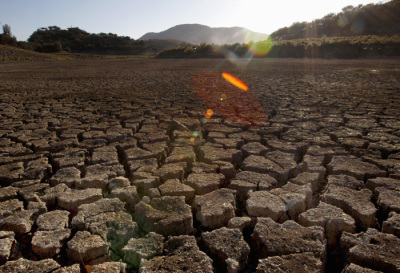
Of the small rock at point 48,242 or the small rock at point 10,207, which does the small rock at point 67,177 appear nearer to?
the small rock at point 10,207

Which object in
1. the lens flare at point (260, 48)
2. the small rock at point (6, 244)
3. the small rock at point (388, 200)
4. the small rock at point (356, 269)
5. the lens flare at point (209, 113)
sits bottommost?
the small rock at point (356, 269)

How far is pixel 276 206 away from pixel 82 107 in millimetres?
3741

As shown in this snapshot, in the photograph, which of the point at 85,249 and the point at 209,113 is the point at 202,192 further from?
the point at 209,113

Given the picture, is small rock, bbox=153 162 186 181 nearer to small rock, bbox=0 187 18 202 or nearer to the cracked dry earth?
the cracked dry earth

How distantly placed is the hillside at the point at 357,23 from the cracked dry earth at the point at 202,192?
27741 mm

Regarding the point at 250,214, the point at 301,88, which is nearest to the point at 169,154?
the point at 250,214

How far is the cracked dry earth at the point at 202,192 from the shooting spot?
4.35ft

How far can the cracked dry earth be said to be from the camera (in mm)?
1326

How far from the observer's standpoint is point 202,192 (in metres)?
1.90

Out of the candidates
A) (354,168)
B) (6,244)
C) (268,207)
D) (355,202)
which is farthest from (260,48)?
(6,244)

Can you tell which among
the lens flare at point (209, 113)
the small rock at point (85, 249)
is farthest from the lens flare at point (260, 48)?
the small rock at point (85, 249)

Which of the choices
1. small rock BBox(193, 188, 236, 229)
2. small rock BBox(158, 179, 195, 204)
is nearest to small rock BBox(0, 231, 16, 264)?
small rock BBox(158, 179, 195, 204)

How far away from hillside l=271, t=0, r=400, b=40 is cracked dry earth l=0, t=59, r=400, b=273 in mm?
27741

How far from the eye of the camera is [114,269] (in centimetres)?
123
